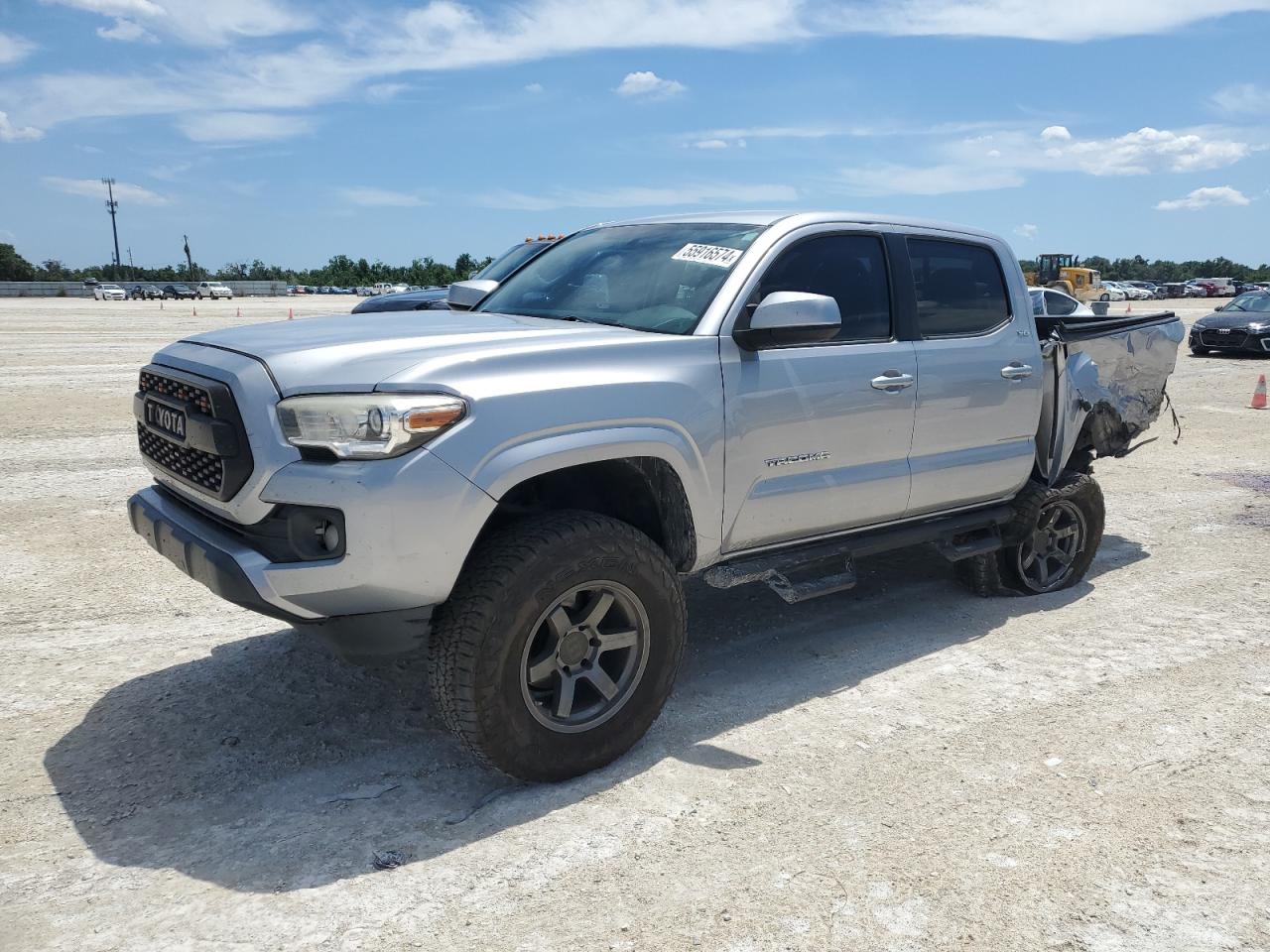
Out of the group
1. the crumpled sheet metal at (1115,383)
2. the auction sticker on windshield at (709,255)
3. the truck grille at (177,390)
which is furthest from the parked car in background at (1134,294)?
the truck grille at (177,390)

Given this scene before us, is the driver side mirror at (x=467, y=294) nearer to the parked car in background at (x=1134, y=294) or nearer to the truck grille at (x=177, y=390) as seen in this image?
the truck grille at (x=177, y=390)

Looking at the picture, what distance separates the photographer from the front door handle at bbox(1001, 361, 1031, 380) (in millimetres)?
4902

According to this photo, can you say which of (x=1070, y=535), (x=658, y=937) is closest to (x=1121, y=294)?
(x=1070, y=535)

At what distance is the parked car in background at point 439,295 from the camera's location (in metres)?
12.1

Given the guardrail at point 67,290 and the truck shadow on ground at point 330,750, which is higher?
Answer: the guardrail at point 67,290

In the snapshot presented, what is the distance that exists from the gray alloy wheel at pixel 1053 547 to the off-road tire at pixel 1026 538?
2 centimetres

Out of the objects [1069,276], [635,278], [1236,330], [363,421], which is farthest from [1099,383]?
[1069,276]

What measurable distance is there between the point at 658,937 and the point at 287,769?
1.59 meters

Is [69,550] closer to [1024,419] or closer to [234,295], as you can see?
[1024,419]

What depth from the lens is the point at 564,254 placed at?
4.76 m

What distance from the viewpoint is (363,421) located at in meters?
2.97

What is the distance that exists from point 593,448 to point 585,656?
742mm

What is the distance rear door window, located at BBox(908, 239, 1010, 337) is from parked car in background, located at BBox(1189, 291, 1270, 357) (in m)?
17.8

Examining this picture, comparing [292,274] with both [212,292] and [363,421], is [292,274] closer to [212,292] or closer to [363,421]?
[212,292]
